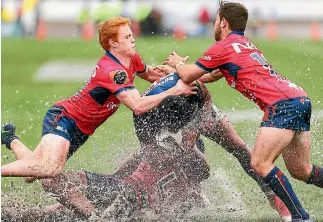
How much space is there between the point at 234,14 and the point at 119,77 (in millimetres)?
1134

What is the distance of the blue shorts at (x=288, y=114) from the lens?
334 inches

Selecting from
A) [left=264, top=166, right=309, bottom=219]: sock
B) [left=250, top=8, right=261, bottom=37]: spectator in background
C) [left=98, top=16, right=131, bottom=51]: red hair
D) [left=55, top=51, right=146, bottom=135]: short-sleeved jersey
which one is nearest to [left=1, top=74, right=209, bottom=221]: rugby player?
[left=55, top=51, right=146, bottom=135]: short-sleeved jersey

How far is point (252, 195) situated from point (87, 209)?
74.9 inches

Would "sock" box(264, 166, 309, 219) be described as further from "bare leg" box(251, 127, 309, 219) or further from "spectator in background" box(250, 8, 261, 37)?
"spectator in background" box(250, 8, 261, 37)

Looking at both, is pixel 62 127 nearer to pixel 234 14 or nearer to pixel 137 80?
pixel 234 14

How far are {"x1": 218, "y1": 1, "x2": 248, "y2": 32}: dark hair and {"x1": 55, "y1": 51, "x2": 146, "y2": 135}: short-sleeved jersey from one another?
1.00m

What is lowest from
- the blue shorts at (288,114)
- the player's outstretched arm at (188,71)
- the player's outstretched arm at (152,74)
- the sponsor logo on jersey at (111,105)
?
the sponsor logo on jersey at (111,105)

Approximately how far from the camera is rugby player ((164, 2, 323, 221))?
8492mm

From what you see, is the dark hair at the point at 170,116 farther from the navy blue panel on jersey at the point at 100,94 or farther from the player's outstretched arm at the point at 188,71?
the navy blue panel on jersey at the point at 100,94

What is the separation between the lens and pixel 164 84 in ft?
30.0

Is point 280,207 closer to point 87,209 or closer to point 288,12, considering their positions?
point 87,209

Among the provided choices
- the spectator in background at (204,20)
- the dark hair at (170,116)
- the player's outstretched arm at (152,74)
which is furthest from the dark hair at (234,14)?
the spectator in background at (204,20)

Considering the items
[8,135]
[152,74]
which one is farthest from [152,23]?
[8,135]

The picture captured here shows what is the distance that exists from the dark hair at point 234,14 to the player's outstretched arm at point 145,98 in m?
0.66
